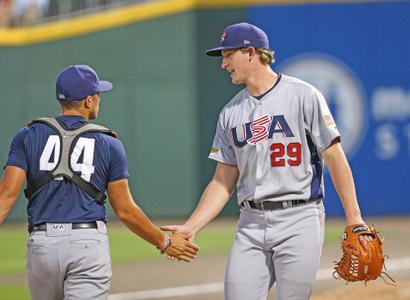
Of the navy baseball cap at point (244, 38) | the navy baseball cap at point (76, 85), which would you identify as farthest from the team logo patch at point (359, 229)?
the navy baseball cap at point (76, 85)

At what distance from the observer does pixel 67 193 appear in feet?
17.9

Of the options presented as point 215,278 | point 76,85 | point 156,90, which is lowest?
point 215,278

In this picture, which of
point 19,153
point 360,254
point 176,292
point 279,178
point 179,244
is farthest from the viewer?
point 176,292

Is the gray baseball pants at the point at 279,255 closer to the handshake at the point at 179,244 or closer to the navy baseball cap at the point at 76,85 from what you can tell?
the handshake at the point at 179,244

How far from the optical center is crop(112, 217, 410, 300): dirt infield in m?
10.1

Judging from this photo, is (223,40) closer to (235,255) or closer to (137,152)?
(235,255)

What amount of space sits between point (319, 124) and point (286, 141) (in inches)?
8.0

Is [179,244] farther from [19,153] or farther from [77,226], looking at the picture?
[19,153]

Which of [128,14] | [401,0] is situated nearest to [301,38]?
[401,0]

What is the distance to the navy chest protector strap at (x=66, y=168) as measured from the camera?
545 cm

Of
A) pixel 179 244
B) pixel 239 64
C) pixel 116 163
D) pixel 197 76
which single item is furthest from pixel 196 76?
pixel 116 163

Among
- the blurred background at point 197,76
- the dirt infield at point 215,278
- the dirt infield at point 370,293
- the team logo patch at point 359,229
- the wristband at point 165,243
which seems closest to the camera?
the team logo patch at point 359,229

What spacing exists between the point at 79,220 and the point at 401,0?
17.8 meters

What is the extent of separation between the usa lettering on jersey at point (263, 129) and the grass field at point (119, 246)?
17.2ft
